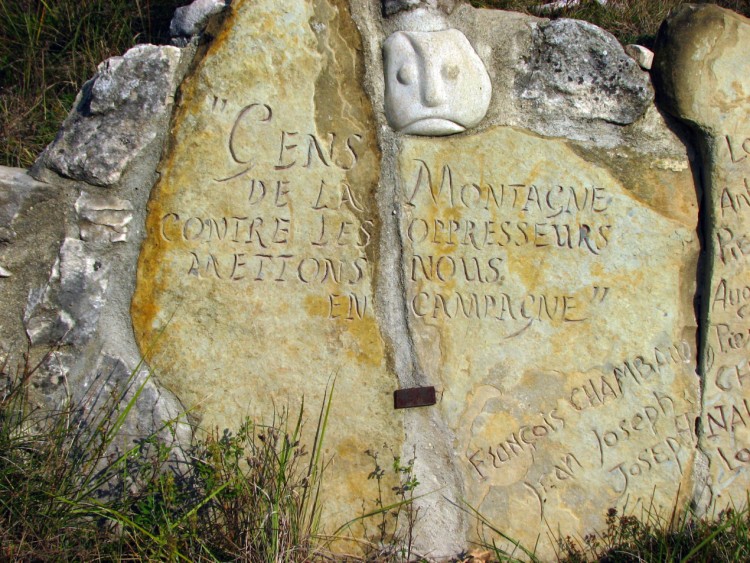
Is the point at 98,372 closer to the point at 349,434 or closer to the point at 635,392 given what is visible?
the point at 349,434

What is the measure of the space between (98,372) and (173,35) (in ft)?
3.54

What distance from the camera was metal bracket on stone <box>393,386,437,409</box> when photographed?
96.9 inches

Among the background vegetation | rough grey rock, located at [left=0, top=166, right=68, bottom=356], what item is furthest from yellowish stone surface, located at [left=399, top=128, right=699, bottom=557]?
the background vegetation

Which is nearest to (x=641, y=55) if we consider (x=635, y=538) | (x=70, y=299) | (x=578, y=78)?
(x=578, y=78)

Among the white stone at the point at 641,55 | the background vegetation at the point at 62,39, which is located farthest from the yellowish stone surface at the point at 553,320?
the background vegetation at the point at 62,39

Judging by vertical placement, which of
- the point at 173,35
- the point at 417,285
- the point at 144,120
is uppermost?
the point at 173,35

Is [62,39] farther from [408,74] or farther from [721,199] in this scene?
[721,199]

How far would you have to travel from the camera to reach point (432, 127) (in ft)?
7.84

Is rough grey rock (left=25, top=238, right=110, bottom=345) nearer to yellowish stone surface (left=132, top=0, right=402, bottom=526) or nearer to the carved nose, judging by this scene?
yellowish stone surface (left=132, top=0, right=402, bottom=526)

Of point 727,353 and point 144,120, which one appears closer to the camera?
point 144,120

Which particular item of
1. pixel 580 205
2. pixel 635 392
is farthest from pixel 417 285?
pixel 635 392

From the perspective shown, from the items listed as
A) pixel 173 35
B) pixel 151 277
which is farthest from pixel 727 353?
pixel 173 35

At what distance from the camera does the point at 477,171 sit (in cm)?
244

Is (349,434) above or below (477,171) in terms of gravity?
below
